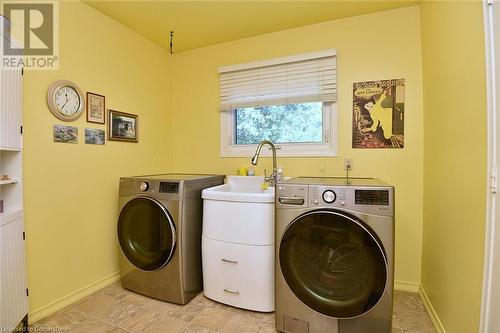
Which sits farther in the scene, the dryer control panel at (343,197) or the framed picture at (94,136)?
the framed picture at (94,136)

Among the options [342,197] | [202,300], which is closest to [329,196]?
[342,197]

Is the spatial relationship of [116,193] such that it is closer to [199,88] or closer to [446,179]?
[199,88]

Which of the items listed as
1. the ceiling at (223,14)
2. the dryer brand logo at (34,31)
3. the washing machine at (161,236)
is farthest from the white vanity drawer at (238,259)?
the ceiling at (223,14)

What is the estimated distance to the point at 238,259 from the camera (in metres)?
1.70

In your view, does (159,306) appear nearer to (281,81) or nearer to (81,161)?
(81,161)

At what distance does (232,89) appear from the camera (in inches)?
97.0

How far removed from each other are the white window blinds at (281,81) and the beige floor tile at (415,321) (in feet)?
5.53

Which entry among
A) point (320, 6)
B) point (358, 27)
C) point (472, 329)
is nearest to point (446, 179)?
point (472, 329)

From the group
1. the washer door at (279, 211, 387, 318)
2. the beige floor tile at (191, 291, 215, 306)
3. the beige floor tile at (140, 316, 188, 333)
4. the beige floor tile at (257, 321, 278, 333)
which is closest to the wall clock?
the beige floor tile at (140, 316, 188, 333)

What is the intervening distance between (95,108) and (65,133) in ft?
1.07

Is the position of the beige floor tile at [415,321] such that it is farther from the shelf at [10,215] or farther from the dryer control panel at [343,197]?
the shelf at [10,215]

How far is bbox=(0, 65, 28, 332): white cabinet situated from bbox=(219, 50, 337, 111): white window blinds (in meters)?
1.56

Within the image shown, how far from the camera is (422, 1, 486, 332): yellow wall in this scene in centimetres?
111

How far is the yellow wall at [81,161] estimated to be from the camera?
162 cm
